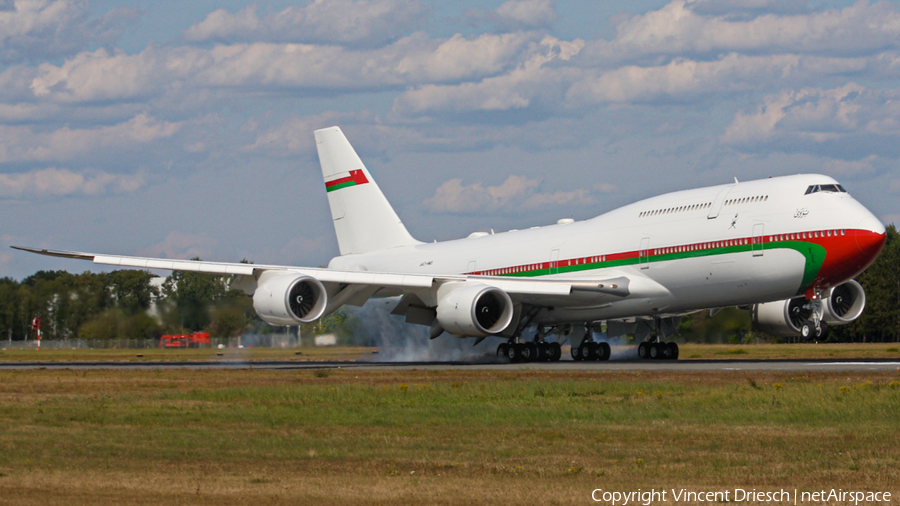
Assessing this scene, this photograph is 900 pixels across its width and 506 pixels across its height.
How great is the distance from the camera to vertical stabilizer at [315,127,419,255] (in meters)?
47.9

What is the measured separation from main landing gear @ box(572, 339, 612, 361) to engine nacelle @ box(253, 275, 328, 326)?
10328mm

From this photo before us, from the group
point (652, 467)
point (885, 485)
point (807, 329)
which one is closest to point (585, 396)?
point (652, 467)

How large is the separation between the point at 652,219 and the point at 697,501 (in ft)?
86.2

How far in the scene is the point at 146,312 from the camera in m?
46.8

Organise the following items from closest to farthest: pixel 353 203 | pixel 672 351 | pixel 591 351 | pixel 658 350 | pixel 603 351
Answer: pixel 672 351 < pixel 658 350 < pixel 603 351 < pixel 591 351 < pixel 353 203

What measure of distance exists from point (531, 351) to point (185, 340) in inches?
761

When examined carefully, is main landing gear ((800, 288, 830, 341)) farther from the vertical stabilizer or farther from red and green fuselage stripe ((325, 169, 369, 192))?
red and green fuselage stripe ((325, 169, 369, 192))

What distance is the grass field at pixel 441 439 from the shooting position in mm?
11516

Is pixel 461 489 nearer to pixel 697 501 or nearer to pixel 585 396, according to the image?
pixel 697 501

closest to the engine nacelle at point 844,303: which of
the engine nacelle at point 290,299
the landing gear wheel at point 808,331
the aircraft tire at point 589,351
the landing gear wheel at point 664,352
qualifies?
the landing gear wheel at point 808,331

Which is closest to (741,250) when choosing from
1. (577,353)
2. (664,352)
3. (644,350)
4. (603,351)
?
(664,352)

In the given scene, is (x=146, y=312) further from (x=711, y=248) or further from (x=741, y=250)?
(x=741, y=250)

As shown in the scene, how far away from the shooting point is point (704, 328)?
42406 millimetres

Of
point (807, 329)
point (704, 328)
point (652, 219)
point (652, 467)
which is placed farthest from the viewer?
point (704, 328)
